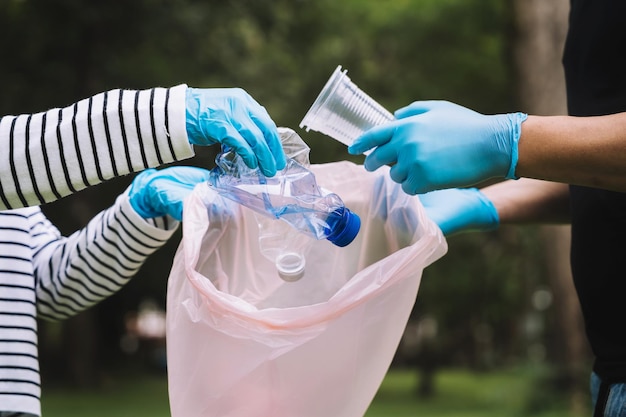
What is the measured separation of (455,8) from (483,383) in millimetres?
9684

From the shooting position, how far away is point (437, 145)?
1.45 meters

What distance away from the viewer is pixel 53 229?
1951 mm

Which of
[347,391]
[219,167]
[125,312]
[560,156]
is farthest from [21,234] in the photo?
[125,312]

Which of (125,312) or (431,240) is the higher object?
(125,312)

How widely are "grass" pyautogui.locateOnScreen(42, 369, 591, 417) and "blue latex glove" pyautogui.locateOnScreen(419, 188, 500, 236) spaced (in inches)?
250

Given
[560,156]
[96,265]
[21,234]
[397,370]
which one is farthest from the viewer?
[397,370]

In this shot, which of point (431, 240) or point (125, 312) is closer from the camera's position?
point (431, 240)

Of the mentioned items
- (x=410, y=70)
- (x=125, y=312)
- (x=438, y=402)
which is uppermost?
(x=410, y=70)

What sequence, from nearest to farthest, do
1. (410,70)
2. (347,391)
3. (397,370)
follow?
(347,391) < (410,70) < (397,370)

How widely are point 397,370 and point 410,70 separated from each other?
40.4 ft

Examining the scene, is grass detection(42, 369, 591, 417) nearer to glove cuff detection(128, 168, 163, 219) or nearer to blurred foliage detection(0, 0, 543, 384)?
blurred foliage detection(0, 0, 543, 384)

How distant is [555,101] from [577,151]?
6638 millimetres

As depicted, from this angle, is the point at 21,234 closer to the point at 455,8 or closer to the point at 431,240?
the point at 431,240

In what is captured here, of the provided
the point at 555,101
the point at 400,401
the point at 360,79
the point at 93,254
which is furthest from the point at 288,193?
the point at 400,401
